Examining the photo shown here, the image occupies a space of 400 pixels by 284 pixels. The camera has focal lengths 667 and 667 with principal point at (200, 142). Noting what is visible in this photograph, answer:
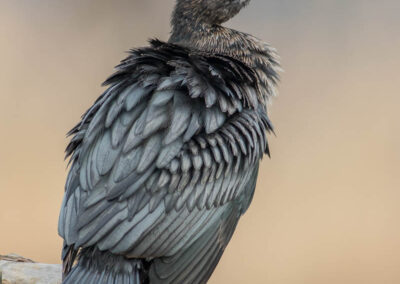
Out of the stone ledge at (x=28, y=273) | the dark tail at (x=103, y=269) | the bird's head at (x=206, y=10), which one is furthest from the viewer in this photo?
the bird's head at (x=206, y=10)

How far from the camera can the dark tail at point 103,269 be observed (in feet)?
6.42

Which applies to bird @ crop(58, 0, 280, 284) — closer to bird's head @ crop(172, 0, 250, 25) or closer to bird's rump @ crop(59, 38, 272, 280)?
bird's rump @ crop(59, 38, 272, 280)

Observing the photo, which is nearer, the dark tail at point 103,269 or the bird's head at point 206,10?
the dark tail at point 103,269

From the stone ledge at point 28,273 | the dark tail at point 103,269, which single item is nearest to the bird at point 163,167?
the dark tail at point 103,269

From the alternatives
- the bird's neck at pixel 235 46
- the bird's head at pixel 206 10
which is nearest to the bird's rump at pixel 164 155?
the bird's neck at pixel 235 46

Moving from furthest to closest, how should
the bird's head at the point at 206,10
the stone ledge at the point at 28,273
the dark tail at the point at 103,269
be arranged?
the bird's head at the point at 206,10 → the stone ledge at the point at 28,273 → the dark tail at the point at 103,269

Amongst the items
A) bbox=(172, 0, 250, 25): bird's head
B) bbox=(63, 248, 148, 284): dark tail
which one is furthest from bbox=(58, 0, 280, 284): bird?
bbox=(172, 0, 250, 25): bird's head

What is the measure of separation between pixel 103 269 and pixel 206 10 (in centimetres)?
118

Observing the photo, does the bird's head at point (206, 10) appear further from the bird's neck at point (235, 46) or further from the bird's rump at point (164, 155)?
the bird's rump at point (164, 155)

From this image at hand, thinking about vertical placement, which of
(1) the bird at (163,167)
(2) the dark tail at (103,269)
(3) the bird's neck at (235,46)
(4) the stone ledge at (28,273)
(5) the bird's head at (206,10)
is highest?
(5) the bird's head at (206,10)

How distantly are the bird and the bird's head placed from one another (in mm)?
230

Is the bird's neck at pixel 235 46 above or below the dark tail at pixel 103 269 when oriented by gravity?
above

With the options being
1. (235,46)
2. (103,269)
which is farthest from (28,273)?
(235,46)

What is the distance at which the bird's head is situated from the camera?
2.67 metres
